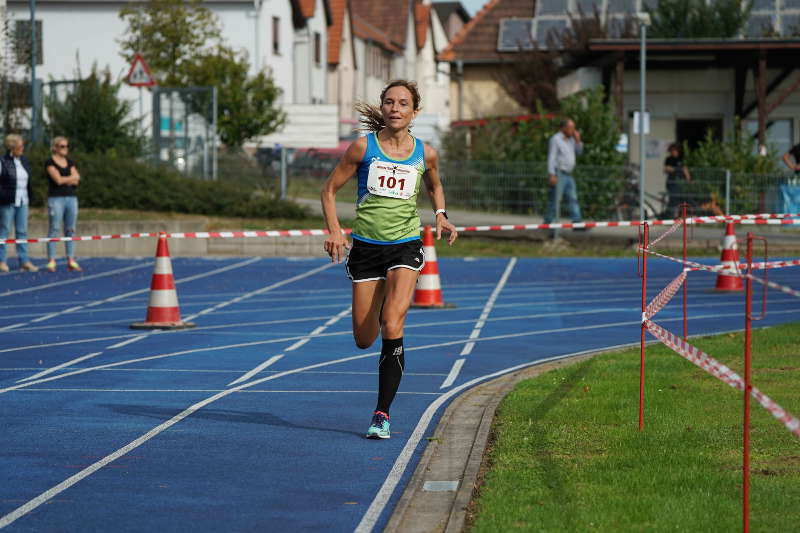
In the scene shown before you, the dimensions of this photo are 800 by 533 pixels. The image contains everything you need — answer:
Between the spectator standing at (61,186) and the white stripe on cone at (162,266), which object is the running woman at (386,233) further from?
the spectator standing at (61,186)

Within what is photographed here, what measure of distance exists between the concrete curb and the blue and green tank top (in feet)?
3.94

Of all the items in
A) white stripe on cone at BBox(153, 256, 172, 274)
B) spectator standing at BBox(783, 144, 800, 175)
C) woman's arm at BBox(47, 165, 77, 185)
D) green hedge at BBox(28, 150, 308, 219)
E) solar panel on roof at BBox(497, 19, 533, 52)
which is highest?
solar panel on roof at BBox(497, 19, 533, 52)

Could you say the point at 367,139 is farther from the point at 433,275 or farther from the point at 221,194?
the point at 221,194

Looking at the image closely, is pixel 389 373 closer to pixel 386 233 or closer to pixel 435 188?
pixel 386 233

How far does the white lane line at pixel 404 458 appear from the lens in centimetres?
650

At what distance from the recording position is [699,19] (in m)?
38.1

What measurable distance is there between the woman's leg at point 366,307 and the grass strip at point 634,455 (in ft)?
3.13

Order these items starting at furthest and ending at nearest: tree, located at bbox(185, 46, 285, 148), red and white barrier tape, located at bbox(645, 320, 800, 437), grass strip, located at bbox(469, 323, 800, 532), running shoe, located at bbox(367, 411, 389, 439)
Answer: tree, located at bbox(185, 46, 285, 148)
running shoe, located at bbox(367, 411, 389, 439)
grass strip, located at bbox(469, 323, 800, 532)
red and white barrier tape, located at bbox(645, 320, 800, 437)

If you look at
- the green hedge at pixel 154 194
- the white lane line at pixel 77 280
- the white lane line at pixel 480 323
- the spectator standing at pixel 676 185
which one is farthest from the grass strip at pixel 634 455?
the green hedge at pixel 154 194

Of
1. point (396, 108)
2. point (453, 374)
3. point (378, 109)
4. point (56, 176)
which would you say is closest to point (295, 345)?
point (453, 374)

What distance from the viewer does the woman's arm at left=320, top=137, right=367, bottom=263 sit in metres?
8.46

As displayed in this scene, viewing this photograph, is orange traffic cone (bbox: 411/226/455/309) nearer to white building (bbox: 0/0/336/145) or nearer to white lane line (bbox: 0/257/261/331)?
white lane line (bbox: 0/257/261/331)

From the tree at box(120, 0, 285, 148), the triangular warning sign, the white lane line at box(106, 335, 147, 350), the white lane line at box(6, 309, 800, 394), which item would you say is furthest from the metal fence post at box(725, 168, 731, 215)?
the tree at box(120, 0, 285, 148)

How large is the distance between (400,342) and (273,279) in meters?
13.6
